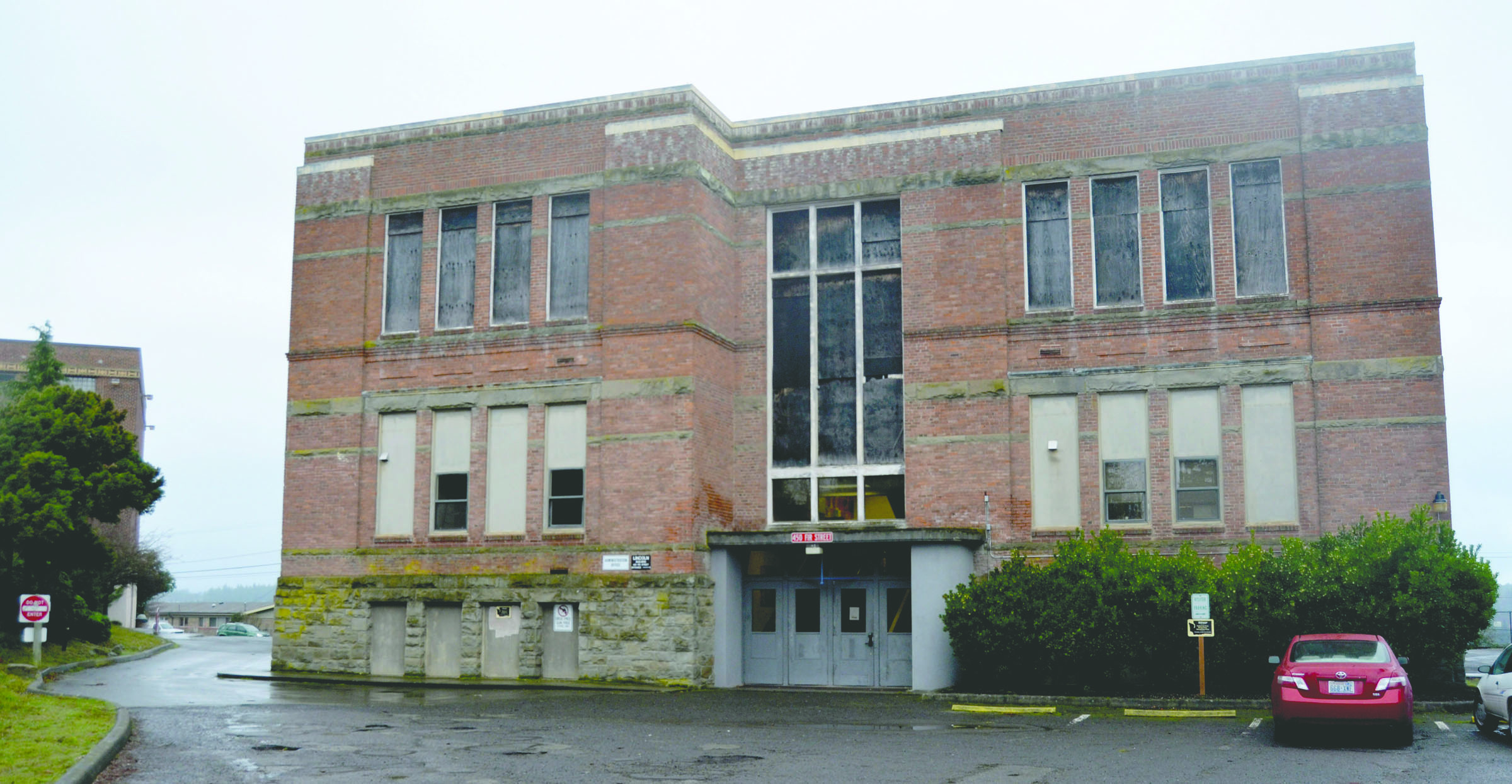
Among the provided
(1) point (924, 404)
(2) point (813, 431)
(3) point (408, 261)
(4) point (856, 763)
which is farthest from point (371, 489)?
(4) point (856, 763)

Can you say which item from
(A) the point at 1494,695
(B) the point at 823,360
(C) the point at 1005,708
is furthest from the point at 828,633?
(A) the point at 1494,695

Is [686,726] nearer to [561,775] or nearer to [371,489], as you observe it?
[561,775]

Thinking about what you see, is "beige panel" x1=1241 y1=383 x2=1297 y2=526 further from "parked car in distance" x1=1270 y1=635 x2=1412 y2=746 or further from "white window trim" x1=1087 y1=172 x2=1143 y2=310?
"parked car in distance" x1=1270 y1=635 x2=1412 y2=746

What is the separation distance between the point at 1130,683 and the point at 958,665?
3.31 m

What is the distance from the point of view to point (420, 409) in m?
30.6

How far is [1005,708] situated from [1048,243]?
33.1 ft

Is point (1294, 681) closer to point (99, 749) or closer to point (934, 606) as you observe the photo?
point (934, 606)

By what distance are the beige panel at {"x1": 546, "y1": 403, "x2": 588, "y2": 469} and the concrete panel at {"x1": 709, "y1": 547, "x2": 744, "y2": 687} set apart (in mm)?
3573

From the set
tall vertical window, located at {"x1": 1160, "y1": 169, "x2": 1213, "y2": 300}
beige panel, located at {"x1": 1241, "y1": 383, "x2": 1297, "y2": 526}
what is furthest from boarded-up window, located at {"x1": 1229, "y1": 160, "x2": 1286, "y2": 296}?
beige panel, located at {"x1": 1241, "y1": 383, "x2": 1297, "y2": 526}

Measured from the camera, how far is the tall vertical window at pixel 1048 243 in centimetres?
2845

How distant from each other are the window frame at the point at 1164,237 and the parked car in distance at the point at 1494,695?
33.7ft

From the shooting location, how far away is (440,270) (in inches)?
1225

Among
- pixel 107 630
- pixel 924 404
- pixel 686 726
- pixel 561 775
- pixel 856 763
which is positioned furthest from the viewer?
pixel 107 630

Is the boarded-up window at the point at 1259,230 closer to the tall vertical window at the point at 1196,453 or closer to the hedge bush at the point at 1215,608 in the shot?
the tall vertical window at the point at 1196,453
